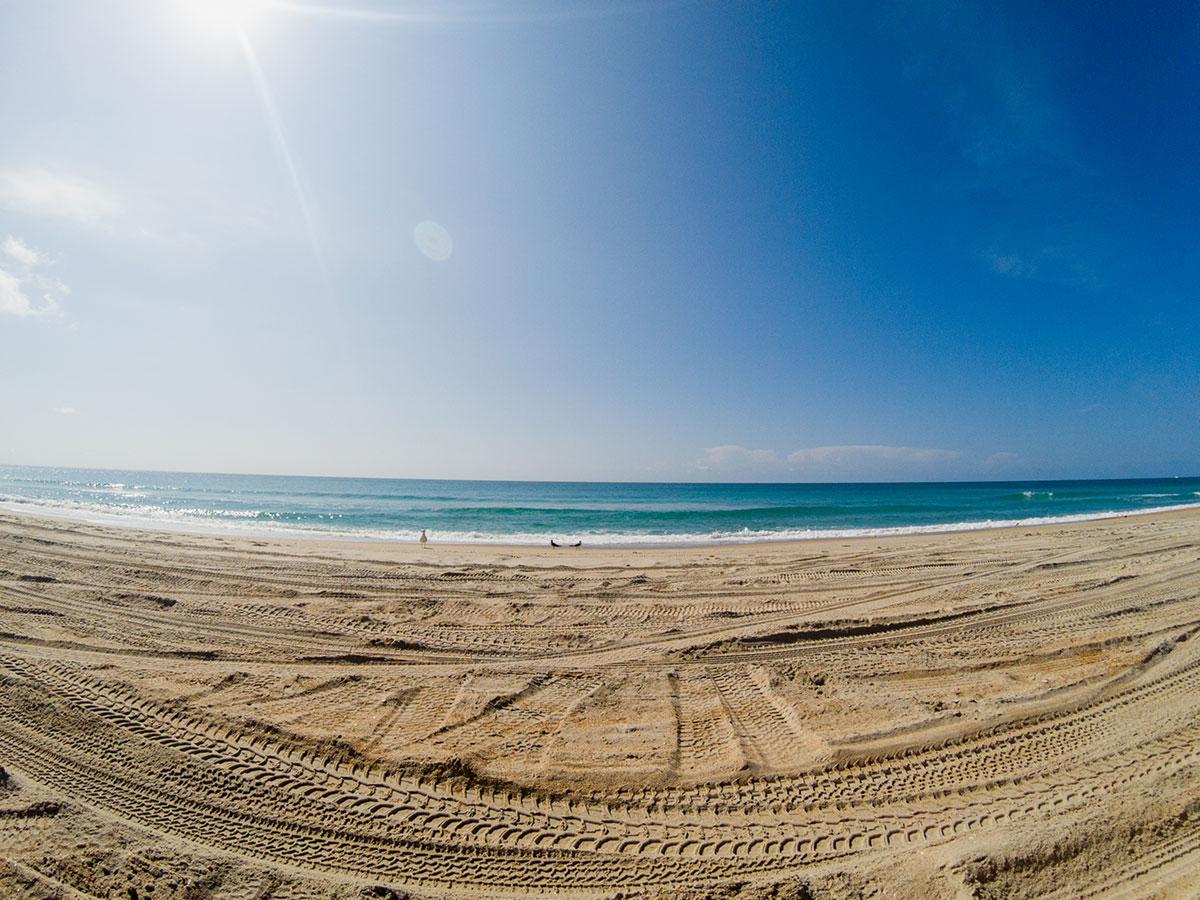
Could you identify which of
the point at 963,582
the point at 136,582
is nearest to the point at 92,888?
the point at 136,582

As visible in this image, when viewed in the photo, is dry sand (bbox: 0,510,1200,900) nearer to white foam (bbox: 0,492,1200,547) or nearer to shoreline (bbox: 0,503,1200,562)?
shoreline (bbox: 0,503,1200,562)

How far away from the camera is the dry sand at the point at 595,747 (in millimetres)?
3211

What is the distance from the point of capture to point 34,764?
4.06 m

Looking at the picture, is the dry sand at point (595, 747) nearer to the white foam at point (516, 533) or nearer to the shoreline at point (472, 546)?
the shoreline at point (472, 546)

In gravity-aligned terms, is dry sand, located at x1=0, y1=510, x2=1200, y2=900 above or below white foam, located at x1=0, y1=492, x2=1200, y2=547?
above

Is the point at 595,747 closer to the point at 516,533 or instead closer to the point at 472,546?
the point at 472,546

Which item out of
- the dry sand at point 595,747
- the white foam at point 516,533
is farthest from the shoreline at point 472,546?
the dry sand at point 595,747

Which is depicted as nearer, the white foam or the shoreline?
the shoreline

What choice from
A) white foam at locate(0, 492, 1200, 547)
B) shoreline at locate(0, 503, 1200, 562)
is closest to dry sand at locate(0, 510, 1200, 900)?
shoreline at locate(0, 503, 1200, 562)

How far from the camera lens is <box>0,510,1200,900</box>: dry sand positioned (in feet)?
10.5

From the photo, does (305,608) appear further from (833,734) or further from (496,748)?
(833,734)

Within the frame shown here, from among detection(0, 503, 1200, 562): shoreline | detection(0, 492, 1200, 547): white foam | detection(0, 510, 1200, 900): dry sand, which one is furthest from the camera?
detection(0, 492, 1200, 547): white foam

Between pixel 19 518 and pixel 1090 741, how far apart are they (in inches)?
1370

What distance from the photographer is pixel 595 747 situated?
4.51 m
